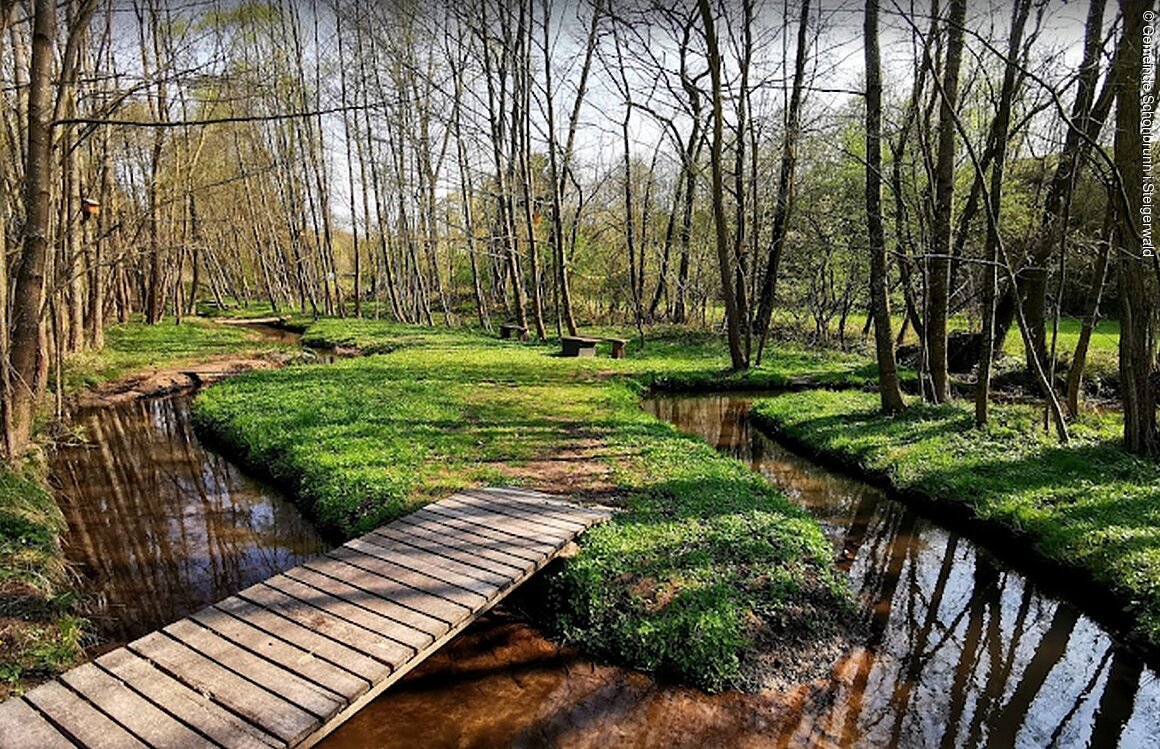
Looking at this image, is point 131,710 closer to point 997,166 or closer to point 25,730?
point 25,730

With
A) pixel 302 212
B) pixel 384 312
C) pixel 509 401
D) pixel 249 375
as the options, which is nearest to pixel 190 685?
pixel 509 401

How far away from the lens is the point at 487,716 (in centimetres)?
377

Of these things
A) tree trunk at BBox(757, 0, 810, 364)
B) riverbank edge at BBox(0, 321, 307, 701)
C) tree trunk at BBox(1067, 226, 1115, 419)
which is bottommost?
riverbank edge at BBox(0, 321, 307, 701)

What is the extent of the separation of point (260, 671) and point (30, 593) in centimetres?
240

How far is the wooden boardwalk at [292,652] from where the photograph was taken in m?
2.88

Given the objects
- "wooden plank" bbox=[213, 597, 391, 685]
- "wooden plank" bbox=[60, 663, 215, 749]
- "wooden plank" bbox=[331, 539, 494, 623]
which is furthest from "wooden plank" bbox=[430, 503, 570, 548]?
"wooden plank" bbox=[60, 663, 215, 749]

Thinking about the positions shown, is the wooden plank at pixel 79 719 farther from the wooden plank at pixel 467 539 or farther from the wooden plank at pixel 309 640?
the wooden plank at pixel 467 539

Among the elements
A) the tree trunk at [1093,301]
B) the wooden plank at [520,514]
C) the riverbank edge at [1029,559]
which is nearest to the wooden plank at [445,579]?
the wooden plank at [520,514]

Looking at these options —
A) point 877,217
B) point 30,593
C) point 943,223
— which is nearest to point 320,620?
point 30,593

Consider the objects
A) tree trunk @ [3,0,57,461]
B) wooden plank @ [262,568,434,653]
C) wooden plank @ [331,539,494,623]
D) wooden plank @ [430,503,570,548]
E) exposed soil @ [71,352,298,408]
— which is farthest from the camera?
exposed soil @ [71,352,298,408]

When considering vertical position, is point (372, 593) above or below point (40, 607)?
above

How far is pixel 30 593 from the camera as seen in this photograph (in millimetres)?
4402

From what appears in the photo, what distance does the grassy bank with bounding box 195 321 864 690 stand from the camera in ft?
14.5

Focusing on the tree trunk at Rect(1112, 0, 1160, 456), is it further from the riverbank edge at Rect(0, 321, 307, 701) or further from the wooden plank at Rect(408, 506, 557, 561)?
the riverbank edge at Rect(0, 321, 307, 701)
